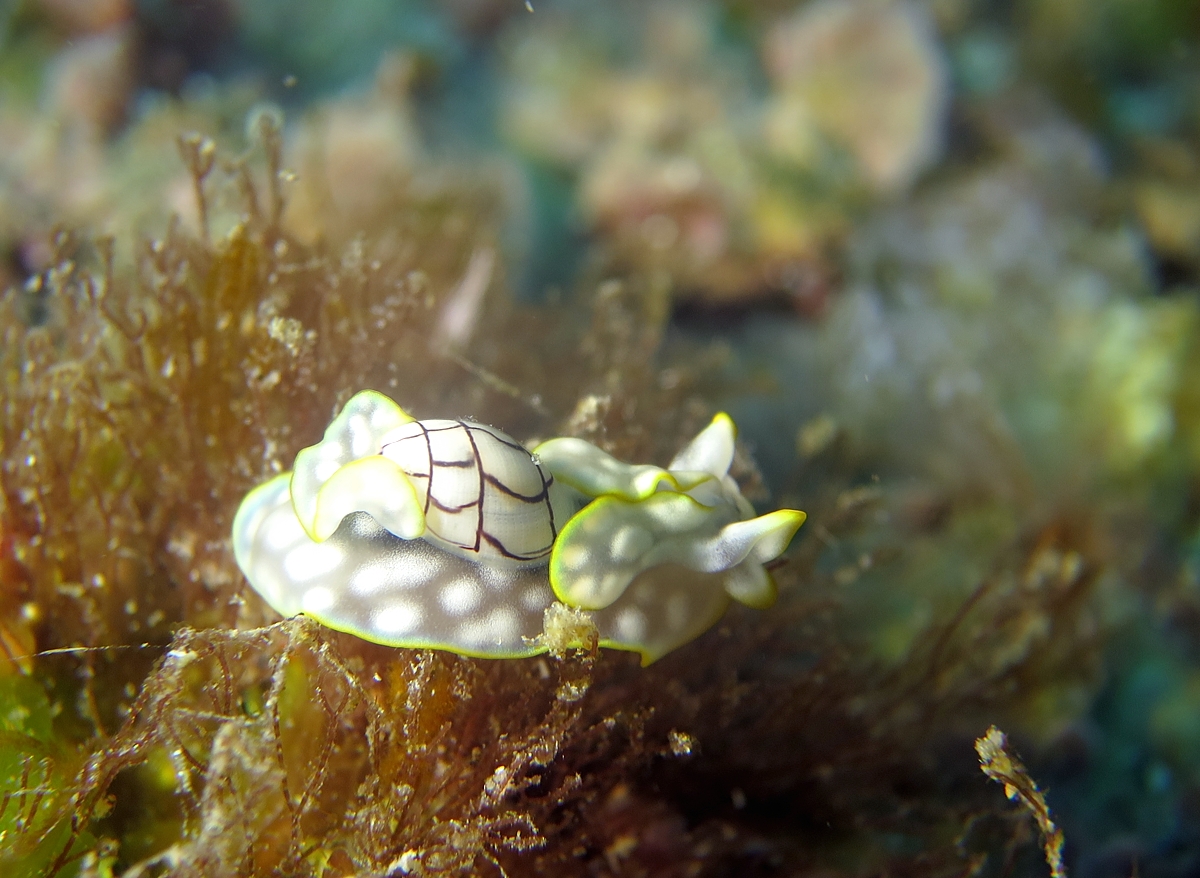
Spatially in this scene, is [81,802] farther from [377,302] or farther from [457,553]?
[377,302]

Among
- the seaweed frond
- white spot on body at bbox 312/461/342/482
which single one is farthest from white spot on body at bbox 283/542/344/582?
the seaweed frond

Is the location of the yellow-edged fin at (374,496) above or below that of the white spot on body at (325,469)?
above

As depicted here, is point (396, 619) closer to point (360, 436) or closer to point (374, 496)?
point (374, 496)

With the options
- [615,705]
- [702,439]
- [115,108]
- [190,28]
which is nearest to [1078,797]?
[615,705]

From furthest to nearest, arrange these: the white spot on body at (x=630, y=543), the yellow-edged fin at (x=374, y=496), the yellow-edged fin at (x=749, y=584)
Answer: the yellow-edged fin at (x=749, y=584) → the white spot on body at (x=630, y=543) → the yellow-edged fin at (x=374, y=496)

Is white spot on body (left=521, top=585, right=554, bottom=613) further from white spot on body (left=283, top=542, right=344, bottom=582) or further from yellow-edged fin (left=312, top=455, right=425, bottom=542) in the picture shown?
white spot on body (left=283, top=542, right=344, bottom=582)

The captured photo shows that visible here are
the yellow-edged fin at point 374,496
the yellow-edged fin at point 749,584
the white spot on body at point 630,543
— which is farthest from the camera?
the yellow-edged fin at point 749,584

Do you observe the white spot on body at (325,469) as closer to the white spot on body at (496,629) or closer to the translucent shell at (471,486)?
the translucent shell at (471,486)

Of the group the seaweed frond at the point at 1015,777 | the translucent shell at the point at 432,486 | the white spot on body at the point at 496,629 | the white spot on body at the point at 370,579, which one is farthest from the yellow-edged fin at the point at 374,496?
the seaweed frond at the point at 1015,777
